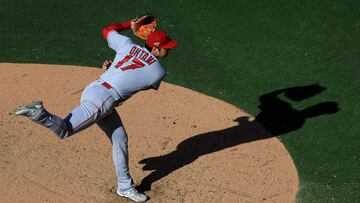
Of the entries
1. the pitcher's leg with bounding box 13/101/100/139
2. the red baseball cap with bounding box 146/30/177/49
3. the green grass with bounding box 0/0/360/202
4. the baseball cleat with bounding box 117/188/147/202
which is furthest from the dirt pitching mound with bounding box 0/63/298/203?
the red baseball cap with bounding box 146/30/177/49

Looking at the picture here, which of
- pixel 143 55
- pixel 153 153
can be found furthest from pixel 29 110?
pixel 153 153

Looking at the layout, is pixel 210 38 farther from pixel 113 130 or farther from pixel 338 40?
pixel 113 130

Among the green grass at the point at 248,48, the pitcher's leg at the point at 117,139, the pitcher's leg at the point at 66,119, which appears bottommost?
the green grass at the point at 248,48

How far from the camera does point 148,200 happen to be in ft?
27.1

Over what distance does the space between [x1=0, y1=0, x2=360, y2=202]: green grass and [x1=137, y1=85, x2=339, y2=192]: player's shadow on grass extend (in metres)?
0.13

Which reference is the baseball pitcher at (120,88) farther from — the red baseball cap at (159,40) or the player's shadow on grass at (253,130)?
the player's shadow on grass at (253,130)

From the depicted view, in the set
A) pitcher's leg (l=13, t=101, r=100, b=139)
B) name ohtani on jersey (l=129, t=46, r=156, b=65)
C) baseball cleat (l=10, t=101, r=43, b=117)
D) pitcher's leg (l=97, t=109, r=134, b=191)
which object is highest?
name ohtani on jersey (l=129, t=46, r=156, b=65)

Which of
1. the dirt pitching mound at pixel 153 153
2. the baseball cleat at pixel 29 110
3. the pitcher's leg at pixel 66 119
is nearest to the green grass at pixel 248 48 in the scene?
the dirt pitching mound at pixel 153 153

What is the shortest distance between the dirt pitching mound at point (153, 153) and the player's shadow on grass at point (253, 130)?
0.01 m

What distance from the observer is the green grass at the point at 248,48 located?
9.70 metres

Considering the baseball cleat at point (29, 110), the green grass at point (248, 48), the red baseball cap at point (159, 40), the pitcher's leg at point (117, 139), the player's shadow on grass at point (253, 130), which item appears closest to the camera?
the baseball cleat at point (29, 110)

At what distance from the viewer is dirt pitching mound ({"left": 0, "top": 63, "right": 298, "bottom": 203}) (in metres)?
8.38

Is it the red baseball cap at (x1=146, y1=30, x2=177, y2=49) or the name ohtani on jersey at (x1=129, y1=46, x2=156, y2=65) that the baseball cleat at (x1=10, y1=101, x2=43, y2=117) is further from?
the red baseball cap at (x1=146, y1=30, x2=177, y2=49)

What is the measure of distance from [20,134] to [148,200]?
219 centimetres
